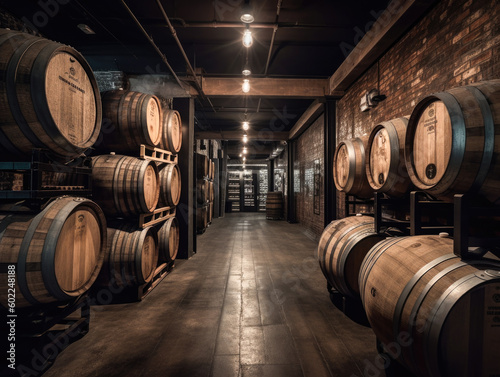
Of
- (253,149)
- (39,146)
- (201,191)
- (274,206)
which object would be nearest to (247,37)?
(39,146)

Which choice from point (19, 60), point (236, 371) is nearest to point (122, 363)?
point (236, 371)

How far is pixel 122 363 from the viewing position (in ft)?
6.72

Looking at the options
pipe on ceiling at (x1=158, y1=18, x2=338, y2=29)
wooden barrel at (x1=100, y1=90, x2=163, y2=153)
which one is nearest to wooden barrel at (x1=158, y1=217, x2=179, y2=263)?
wooden barrel at (x1=100, y1=90, x2=163, y2=153)

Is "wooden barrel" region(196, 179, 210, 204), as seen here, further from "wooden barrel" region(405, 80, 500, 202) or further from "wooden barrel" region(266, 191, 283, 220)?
"wooden barrel" region(405, 80, 500, 202)

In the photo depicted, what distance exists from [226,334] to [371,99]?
3871 millimetres

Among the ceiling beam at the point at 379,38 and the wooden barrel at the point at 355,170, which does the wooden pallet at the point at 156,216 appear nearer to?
the wooden barrel at the point at 355,170

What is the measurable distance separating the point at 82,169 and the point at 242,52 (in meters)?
3.74

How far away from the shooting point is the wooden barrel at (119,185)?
3.11m

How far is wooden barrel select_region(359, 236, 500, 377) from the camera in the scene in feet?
4.04

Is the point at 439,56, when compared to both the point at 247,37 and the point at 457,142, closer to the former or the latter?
the point at 457,142

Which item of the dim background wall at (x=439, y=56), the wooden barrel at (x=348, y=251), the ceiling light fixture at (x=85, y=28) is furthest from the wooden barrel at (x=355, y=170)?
the ceiling light fixture at (x=85, y=28)

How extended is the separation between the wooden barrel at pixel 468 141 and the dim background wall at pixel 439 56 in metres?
0.99

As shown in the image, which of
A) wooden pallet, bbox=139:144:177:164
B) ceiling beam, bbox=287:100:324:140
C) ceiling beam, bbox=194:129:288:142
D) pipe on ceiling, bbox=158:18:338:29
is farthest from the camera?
ceiling beam, bbox=194:129:288:142

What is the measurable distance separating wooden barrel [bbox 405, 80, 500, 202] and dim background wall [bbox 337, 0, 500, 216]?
39.1 inches
